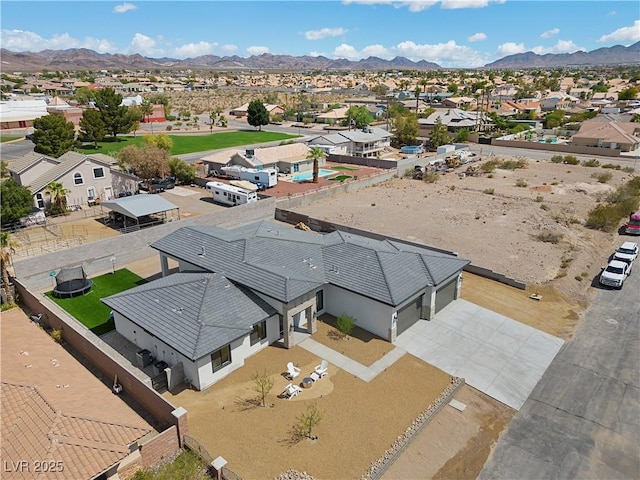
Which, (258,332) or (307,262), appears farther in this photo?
(307,262)

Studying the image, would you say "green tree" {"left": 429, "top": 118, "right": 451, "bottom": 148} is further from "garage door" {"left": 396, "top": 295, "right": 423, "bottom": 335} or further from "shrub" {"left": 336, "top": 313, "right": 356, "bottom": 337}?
"shrub" {"left": 336, "top": 313, "right": 356, "bottom": 337}

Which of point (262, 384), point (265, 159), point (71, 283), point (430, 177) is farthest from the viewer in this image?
point (265, 159)

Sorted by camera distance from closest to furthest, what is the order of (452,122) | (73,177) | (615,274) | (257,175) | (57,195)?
(615,274) < (57,195) < (73,177) < (257,175) < (452,122)

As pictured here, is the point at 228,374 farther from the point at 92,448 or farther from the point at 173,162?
the point at 173,162

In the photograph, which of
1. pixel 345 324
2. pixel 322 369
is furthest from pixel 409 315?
pixel 322 369

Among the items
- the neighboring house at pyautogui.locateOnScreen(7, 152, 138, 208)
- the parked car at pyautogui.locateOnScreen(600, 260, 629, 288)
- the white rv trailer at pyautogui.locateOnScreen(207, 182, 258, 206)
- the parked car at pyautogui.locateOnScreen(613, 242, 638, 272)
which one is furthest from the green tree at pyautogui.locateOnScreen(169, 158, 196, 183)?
the parked car at pyautogui.locateOnScreen(613, 242, 638, 272)

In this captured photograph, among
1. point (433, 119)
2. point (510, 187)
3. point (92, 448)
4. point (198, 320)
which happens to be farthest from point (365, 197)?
point (433, 119)

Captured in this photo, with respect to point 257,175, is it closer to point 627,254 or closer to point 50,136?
point 50,136
